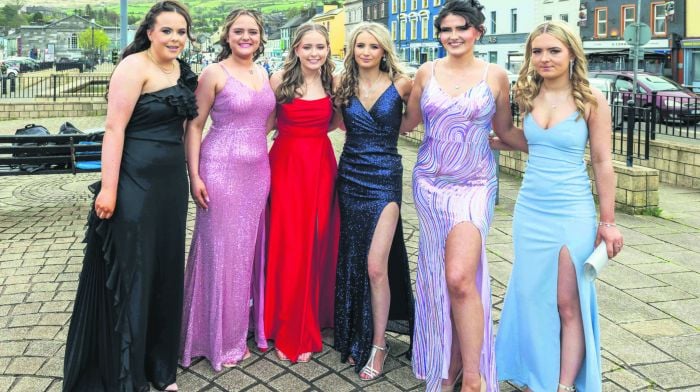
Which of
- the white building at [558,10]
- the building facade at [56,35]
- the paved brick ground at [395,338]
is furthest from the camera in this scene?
the building facade at [56,35]

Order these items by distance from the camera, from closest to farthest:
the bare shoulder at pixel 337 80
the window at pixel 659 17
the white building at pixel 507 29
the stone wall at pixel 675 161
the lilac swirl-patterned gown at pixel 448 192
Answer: the lilac swirl-patterned gown at pixel 448 192, the bare shoulder at pixel 337 80, the stone wall at pixel 675 161, the window at pixel 659 17, the white building at pixel 507 29

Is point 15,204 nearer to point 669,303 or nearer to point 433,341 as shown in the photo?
point 433,341

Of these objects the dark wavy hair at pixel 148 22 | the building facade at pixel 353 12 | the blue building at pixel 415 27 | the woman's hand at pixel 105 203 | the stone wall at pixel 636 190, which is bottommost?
the stone wall at pixel 636 190

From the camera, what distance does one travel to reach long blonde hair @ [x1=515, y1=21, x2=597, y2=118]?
3485 millimetres

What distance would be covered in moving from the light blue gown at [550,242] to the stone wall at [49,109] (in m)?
24.3

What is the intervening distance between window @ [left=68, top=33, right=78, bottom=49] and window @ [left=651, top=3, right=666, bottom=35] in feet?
521

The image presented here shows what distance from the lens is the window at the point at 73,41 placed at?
169875 mm

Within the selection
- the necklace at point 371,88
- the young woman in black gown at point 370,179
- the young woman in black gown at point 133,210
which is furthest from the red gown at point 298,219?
the young woman in black gown at point 133,210

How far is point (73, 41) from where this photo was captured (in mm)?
170875

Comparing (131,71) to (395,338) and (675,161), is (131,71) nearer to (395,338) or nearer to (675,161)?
(395,338)

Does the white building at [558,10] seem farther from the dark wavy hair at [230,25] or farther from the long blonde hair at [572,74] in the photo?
the long blonde hair at [572,74]

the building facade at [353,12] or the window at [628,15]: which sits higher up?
the building facade at [353,12]

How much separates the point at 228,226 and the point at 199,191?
0.99 feet

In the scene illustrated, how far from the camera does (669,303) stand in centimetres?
556
